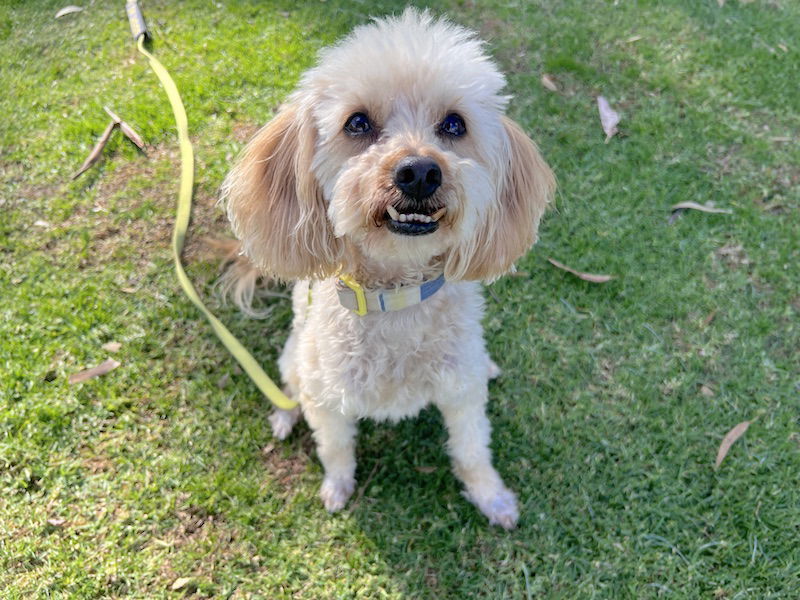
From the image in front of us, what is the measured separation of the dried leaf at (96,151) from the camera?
369cm

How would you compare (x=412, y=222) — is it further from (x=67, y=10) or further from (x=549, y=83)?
(x=67, y=10)

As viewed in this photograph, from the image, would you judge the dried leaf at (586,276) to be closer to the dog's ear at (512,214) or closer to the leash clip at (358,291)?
the dog's ear at (512,214)

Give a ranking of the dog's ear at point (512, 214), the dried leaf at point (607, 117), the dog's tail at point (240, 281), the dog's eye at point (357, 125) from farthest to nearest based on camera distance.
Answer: the dried leaf at point (607, 117) < the dog's tail at point (240, 281) < the dog's ear at point (512, 214) < the dog's eye at point (357, 125)

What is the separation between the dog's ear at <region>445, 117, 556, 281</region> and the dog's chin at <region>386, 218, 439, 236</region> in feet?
0.94

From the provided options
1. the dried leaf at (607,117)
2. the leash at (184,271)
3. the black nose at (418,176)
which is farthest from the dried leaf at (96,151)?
the dried leaf at (607,117)

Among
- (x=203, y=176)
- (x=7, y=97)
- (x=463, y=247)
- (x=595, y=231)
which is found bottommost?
(x=595, y=231)

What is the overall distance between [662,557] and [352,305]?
1.78m

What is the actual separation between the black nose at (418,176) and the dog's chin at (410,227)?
88 millimetres

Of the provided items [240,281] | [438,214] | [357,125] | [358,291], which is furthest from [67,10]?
[438,214]

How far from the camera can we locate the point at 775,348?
303 cm

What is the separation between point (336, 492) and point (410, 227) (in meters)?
1.53

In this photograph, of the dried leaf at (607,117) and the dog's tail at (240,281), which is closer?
the dog's tail at (240,281)

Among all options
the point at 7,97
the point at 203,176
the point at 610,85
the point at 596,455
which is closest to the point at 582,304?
the point at 596,455

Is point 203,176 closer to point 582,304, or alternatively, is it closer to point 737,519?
point 582,304
